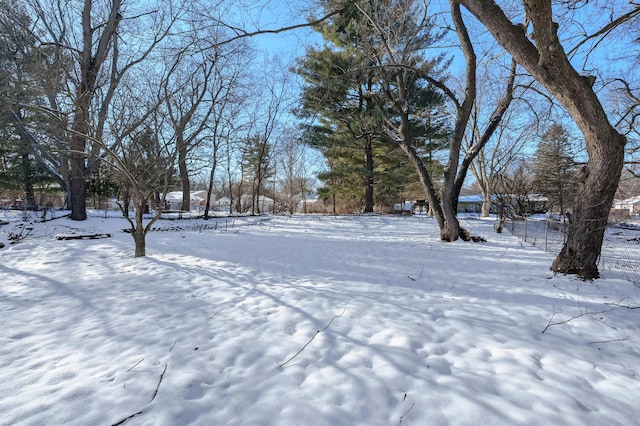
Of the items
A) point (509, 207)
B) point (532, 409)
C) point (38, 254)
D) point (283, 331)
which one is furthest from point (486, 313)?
point (509, 207)

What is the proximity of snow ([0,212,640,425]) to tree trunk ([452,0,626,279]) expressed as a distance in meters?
0.68

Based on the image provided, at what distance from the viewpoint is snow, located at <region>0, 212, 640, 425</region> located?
172 cm

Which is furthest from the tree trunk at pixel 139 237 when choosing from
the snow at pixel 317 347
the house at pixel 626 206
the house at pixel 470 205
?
the house at pixel 470 205

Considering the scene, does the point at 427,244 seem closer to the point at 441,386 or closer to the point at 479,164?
the point at 441,386

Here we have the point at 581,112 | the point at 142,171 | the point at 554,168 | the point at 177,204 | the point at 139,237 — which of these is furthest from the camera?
Answer: the point at 177,204

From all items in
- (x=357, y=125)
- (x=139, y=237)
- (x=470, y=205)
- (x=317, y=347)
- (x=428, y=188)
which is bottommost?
(x=317, y=347)

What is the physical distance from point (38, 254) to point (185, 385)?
676 cm

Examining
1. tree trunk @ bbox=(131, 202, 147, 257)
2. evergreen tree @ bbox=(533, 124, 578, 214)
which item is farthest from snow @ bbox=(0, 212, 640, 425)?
evergreen tree @ bbox=(533, 124, 578, 214)

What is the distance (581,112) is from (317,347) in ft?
15.5

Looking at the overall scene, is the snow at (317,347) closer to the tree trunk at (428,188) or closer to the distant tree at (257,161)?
the tree trunk at (428,188)

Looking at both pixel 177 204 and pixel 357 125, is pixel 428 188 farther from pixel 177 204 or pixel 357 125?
pixel 177 204

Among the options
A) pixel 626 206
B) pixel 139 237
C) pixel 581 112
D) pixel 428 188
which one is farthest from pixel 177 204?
pixel 626 206

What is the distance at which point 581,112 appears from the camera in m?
4.05

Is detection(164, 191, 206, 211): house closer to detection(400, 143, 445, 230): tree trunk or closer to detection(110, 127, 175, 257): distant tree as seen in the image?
detection(110, 127, 175, 257): distant tree
